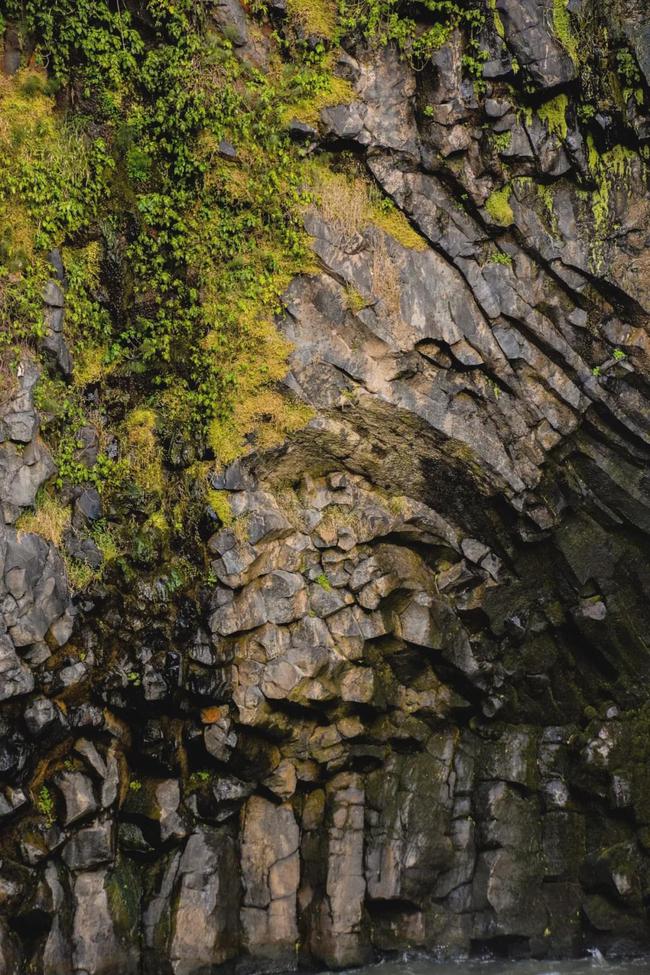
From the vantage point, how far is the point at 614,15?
37.2ft

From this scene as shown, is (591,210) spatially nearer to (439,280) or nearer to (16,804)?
(439,280)

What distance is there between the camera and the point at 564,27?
11375mm

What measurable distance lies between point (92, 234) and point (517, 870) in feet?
33.2

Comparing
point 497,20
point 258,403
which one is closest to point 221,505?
point 258,403

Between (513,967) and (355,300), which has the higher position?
(355,300)

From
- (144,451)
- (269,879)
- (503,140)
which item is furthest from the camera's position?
(144,451)

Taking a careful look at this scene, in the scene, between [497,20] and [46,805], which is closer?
[46,805]

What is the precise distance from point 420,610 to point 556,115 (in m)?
6.81

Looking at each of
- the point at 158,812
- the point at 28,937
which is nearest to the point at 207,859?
the point at 158,812

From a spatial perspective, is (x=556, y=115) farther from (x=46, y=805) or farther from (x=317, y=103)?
(x=46, y=805)

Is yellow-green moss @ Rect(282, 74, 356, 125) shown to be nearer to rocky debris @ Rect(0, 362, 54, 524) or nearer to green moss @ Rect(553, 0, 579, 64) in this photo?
green moss @ Rect(553, 0, 579, 64)

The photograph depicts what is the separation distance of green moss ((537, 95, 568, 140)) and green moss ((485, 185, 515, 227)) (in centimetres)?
97

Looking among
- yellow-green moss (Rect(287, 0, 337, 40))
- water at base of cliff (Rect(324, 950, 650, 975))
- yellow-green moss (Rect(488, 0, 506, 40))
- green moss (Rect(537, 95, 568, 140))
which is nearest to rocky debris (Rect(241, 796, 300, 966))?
water at base of cliff (Rect(324, 950, 650, 975))

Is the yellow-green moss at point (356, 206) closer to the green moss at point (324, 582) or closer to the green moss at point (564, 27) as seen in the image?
the green moss at point (564, 27)
